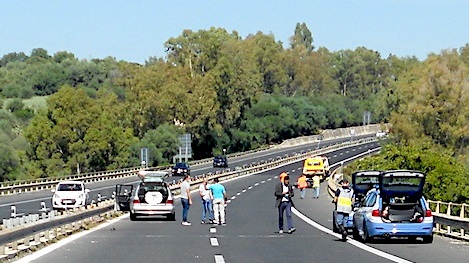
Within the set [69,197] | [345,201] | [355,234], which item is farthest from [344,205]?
[69,197]

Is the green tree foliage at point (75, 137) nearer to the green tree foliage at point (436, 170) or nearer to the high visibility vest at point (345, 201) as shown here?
the green tree foliage at point (436, 170)

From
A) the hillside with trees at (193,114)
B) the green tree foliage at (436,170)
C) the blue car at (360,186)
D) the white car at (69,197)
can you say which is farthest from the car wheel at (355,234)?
the hillside with trees at (193,114)

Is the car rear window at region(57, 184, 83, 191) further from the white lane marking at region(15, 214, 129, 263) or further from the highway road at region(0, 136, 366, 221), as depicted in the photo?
the white lane marking at region(15, 214, 129, 263)

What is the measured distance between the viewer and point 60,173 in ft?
374

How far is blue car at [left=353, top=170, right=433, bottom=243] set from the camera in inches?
918

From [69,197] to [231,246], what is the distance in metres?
28.0

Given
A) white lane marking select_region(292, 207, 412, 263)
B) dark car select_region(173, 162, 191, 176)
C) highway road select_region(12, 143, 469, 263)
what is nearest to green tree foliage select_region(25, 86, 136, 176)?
dark car select_region(173, 162, 191, 176)

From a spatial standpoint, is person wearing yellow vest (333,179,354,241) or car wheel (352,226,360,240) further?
person wearing yellow vest (333,179,354,241)

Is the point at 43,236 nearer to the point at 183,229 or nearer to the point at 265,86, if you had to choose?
the point at 183,229

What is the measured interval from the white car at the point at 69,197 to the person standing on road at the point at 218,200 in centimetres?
1728

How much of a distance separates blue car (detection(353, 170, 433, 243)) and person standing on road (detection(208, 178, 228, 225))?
842cm

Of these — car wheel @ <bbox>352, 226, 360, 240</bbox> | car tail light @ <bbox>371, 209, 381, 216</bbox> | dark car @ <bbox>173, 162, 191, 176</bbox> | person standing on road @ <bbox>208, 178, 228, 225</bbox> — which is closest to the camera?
car tail light @ <bbox>371, 209, 381, 216</bbox>

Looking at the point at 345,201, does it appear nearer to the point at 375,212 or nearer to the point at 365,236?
the point at 365,236

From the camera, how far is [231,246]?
890 inches
